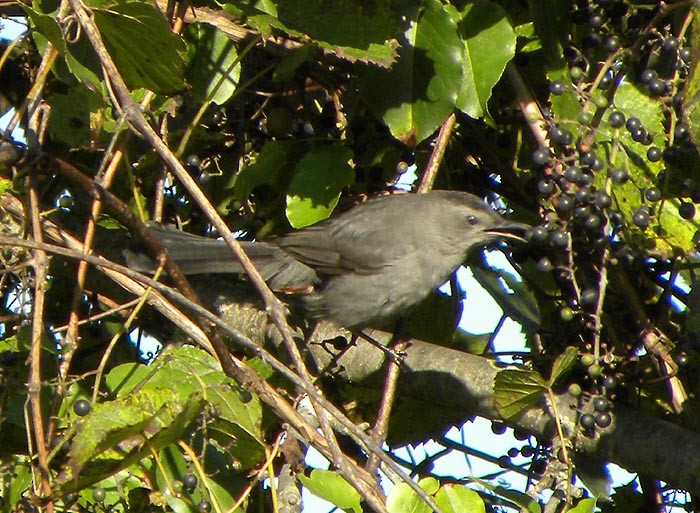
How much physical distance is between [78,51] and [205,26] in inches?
18.2

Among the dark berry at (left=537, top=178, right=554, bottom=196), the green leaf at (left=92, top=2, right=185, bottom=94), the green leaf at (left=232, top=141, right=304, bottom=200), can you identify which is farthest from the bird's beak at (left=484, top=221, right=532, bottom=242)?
the green leaf at (left=92, top=2, right=185, bottom=94)

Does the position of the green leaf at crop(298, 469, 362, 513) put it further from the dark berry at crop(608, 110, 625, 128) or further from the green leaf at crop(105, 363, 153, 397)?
the dark berry at crop(608, 110, 625, 128)

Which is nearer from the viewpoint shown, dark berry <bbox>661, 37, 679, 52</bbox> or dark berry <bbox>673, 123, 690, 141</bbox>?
dark berry <bbox>673, 123, 690, 141</bbox>

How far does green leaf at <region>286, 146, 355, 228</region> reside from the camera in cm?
348

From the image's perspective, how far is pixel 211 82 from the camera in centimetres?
326

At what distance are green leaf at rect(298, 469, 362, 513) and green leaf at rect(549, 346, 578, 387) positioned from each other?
866 millimetres

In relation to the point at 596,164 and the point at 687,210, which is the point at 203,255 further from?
the point at 687,210

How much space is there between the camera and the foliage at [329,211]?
8.37 feet

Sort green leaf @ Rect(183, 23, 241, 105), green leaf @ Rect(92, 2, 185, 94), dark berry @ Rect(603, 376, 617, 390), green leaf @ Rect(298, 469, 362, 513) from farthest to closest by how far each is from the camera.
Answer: green leaf @ Rect(183, 23, 241, 105) → dark berry @ Rect(603, 376, 617, 390) → green leaf @ Rect(92, 2, 185, 94) → green leaf @ Rect(298, 469, 362, 513)

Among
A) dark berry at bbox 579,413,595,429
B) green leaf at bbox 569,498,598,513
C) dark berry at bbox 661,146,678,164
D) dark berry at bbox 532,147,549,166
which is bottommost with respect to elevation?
dark berry at bbox 579,413,595,429

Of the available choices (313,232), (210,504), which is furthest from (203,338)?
(313,232)

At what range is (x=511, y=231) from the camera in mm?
3711

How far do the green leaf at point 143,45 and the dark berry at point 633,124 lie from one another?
3.99 ft

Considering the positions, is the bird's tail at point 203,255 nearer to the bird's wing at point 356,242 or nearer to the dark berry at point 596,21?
the bird's wing at point 356,242
